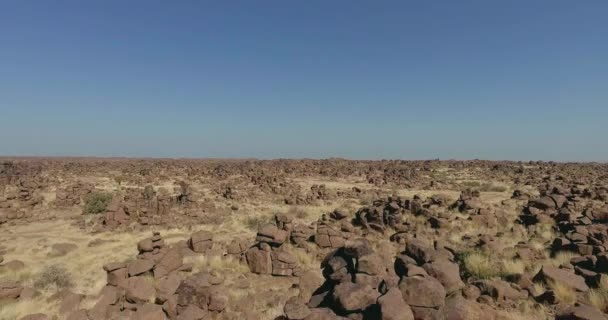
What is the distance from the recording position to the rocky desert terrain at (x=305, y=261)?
9.42 meters

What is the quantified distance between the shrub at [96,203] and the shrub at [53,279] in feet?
43.0

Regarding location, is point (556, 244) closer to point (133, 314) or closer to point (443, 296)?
point (443, 296)

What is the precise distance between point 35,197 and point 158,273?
23.1m

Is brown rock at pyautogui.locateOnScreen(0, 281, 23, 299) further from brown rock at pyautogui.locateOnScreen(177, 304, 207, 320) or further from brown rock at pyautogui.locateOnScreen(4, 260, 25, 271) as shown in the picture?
brown rock at pyautogui.locateOnScreen(177, 304, 207, 320)

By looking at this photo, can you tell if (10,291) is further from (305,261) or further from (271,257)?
(305,261)

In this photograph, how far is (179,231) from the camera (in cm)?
2230

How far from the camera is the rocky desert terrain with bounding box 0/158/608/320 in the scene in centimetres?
942

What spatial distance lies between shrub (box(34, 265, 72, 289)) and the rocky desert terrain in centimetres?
6

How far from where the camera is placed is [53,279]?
1341cm

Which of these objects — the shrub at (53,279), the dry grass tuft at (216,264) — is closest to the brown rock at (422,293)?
the dry grass tuft at (216,264)

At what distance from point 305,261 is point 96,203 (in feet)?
63.3

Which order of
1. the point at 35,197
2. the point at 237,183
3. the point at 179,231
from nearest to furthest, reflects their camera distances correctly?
1. the point at 179,231
2. the point at 35,197
3. the point at 237,183

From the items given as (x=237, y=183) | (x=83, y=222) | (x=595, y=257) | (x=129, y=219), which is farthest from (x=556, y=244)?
(x=237, y=183)

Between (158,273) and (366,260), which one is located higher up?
(366,260)
